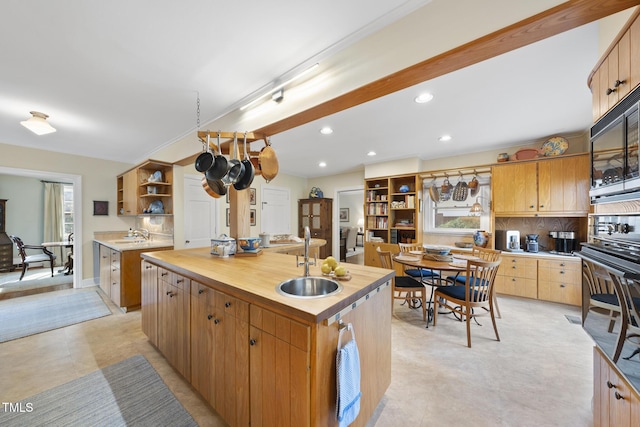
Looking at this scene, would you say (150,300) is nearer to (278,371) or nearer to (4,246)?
(278,371)

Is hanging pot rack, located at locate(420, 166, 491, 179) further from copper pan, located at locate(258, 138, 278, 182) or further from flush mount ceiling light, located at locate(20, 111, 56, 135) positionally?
flush mount ceiling light, located at locate(20, 111, 56, 135)

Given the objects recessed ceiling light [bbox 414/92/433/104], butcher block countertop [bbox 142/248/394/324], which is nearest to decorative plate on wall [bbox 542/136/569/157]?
recessed ceiling light [bbox 414/92/433/104]

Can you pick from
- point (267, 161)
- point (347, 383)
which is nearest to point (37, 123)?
point (267, 161)

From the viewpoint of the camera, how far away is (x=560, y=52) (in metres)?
1.74

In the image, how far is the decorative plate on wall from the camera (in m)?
3.44

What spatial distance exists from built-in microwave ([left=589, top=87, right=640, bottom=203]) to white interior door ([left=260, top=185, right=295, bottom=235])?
5.39 metres

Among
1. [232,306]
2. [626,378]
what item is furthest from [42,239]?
[626,378]

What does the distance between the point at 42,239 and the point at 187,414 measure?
7.79 m

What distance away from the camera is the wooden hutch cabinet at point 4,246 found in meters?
5.37

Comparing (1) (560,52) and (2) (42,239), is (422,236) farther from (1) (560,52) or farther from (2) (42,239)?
(2) (42,239)

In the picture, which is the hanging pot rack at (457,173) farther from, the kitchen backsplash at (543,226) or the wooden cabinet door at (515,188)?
the kitchen backsplash at (543,226)

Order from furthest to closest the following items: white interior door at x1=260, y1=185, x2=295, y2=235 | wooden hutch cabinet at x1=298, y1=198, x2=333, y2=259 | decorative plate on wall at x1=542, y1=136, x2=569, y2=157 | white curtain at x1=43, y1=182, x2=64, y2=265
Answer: wooden hutch cabinet at x1=298, y1=198, x2=333, y2=259
white curtain at x1=43, y1=182, x2=64, y2=265
white interior door at x1=260, y1=185, x2=295, y2=235
decorative plate on wall at x1=542, y1=136, x2=569, y2=157

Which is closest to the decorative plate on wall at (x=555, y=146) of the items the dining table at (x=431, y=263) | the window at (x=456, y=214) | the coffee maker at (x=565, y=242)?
the window at (x=456, y=214)

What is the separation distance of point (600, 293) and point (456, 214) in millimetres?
3602
